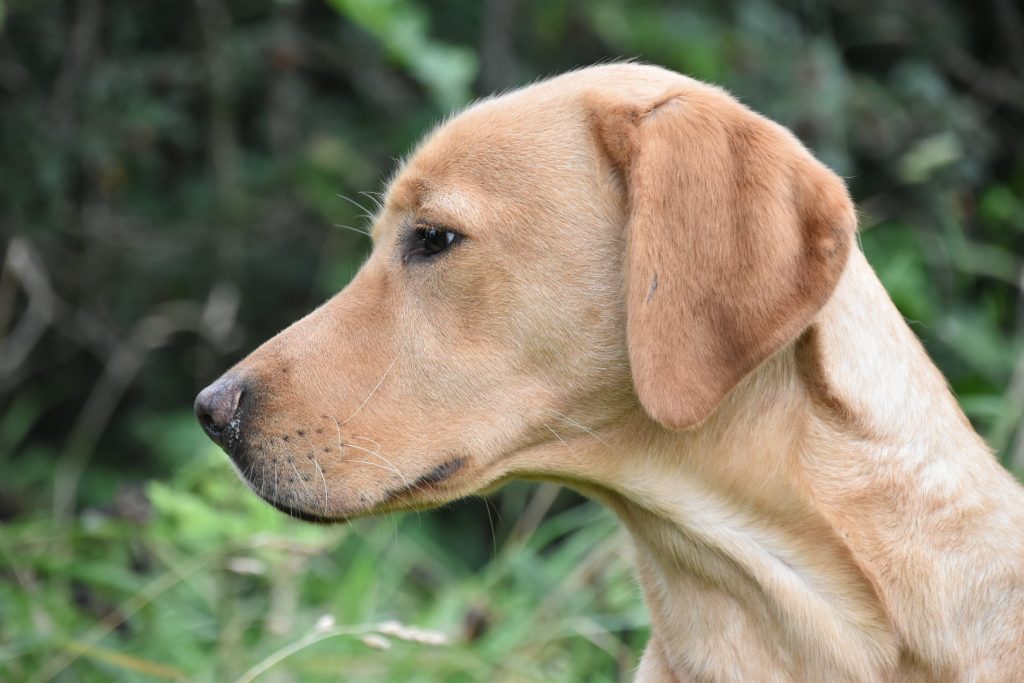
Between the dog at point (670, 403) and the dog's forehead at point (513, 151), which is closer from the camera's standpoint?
the dog at point (670, 403)

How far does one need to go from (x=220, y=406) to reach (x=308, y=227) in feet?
→ 11.8

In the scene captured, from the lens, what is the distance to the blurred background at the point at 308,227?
450 cm

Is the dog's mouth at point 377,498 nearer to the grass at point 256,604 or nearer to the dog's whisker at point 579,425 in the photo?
the dog's whisker at point 579,425

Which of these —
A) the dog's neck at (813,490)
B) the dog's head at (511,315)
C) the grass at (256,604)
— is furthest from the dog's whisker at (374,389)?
the grass at (256,604)

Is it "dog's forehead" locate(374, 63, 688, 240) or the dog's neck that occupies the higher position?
"dog's forehead" locate(374, 63, 688, 240)

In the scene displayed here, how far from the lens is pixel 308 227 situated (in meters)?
6.34

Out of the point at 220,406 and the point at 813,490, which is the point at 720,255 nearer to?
the point at 813,490

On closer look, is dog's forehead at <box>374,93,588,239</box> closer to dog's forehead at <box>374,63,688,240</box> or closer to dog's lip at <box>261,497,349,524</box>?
dog's forehead at <box>374,63,688,240</box>

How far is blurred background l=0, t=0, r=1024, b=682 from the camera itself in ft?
14.8

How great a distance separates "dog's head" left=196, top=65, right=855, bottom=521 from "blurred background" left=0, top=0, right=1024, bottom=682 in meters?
1.47

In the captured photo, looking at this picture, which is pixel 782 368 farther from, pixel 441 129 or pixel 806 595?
pixel 441 129

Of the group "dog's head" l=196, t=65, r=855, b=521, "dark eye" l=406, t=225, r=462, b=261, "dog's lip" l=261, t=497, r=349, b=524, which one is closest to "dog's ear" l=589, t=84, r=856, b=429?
"dog's head" l=196, t=65, r=855, b=521

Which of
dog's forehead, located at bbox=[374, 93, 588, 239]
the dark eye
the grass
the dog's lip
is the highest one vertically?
dog's forehead, located at bbox=[374, 93, 588, 239]

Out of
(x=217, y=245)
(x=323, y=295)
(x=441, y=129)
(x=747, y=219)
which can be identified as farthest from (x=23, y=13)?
(x=747, y=219)
